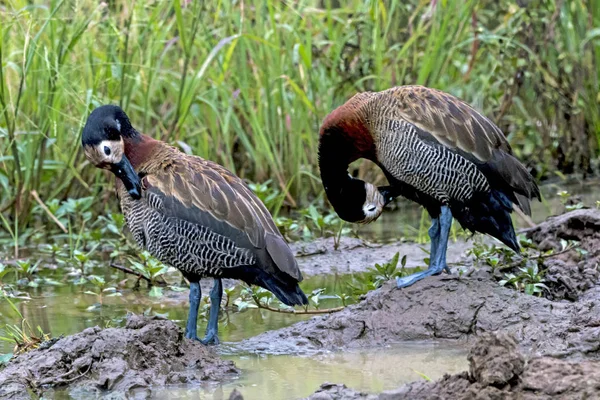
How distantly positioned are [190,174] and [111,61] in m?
2.91

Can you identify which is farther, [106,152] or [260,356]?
[106,152]

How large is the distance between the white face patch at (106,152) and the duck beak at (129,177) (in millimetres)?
31

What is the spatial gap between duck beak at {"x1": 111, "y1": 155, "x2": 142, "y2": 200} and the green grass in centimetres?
192

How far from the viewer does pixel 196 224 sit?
5.81 meters

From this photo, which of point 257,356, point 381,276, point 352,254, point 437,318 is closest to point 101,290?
point 257,356

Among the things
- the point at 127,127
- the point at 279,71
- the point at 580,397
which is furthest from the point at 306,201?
the point at 580,397

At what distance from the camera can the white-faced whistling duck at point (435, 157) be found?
253 inches

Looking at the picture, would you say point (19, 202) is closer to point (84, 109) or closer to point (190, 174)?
point (84, 109)

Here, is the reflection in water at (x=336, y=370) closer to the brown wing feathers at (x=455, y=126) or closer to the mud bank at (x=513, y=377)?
the mud bank at (x=513, y=377)

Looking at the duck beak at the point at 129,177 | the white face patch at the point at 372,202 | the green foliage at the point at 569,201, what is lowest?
the green foliage at the point at 569,201

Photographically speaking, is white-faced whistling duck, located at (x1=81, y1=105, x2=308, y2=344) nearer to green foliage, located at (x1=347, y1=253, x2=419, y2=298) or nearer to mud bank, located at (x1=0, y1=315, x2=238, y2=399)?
mud bank, located at (x1=0, y1=315, x2=238, y2=399)

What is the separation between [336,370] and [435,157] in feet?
5.40

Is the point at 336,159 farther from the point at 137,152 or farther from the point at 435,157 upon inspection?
the point at 137,152

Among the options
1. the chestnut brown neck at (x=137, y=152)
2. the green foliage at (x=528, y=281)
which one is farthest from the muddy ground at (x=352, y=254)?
the chestnut brown neck at (x=137, y=152)
